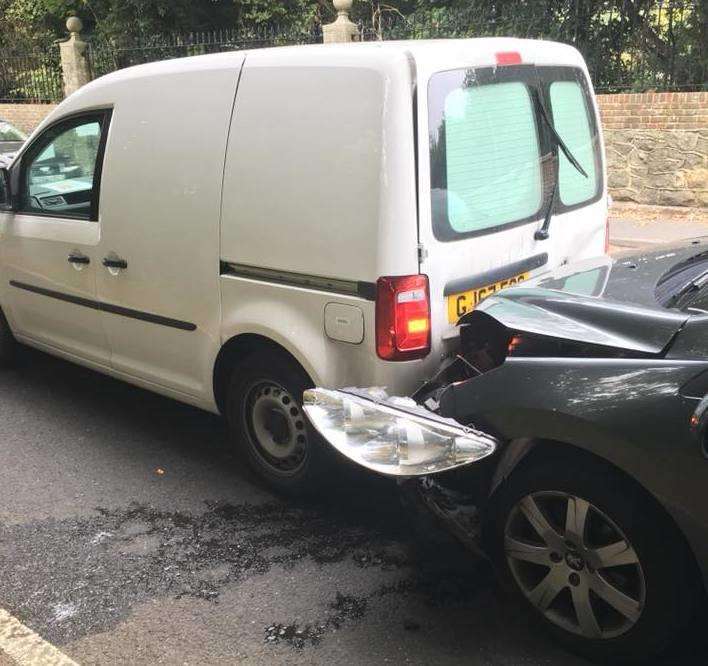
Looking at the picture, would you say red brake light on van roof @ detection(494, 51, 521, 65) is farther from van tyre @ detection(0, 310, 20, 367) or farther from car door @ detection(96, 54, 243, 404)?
van tyre @ detection(0, 310, 20, 367)

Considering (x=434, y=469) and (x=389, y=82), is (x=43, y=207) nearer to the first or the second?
(x=389, y=82)

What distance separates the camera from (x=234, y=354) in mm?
3873

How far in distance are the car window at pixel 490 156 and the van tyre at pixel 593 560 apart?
119 cm

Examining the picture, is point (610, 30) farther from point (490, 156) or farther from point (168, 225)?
point (168, 225)

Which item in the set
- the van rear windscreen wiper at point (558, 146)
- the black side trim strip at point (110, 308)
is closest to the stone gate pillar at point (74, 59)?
the black side trim strip at point (110, 308)

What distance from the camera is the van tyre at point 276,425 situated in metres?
3.64

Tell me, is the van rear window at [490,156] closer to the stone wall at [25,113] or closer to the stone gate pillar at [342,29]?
the stone gate pillar at [342,29]

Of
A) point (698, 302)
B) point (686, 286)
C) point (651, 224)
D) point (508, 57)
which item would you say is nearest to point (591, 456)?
point (698, 302)

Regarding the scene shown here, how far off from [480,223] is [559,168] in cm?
66

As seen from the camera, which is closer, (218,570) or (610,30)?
(218,570)

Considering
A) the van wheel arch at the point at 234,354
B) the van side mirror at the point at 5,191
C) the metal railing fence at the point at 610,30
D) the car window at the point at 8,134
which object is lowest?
the van wheel arch at the point at 234,354

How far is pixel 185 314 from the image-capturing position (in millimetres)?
3986

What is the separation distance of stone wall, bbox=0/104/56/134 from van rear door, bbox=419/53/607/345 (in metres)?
17.5

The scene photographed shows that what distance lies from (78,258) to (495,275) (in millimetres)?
2377
